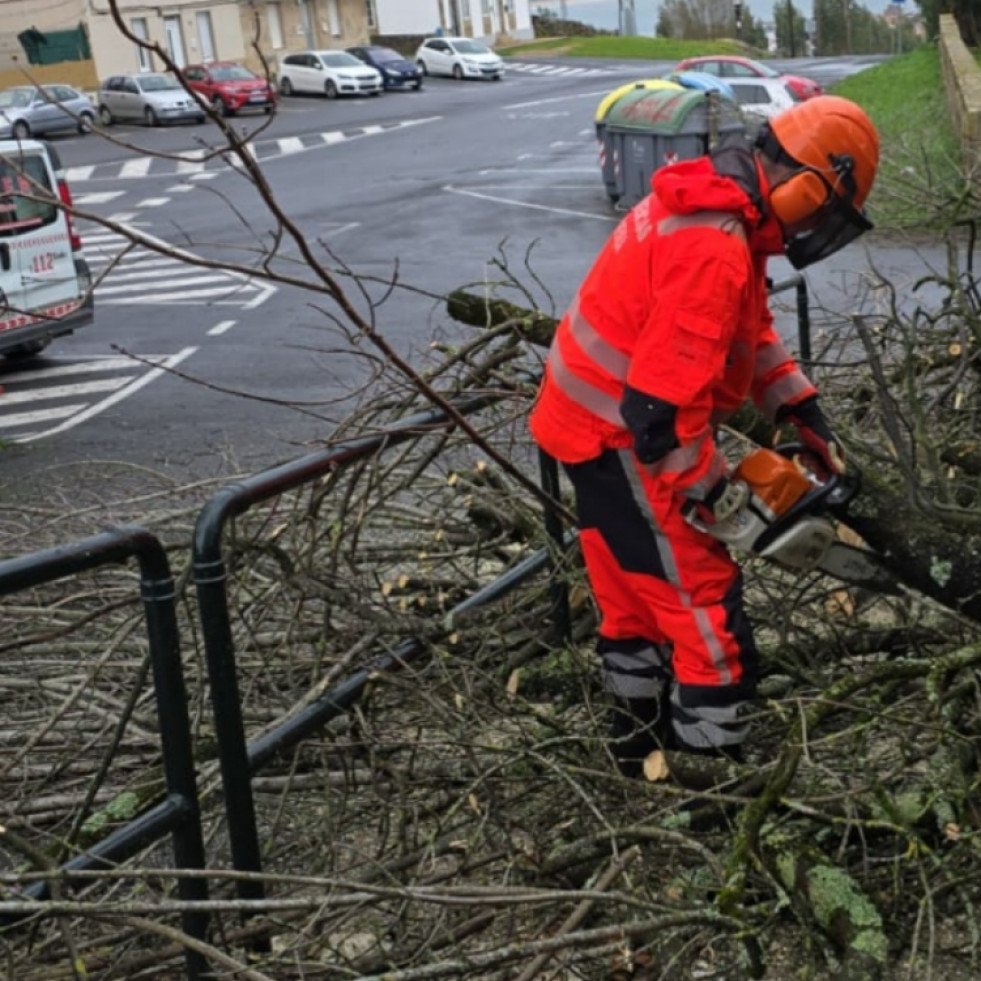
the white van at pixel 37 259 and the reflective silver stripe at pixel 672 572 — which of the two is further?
the white van at pixel 37 259

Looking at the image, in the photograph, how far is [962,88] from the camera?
17141 mm

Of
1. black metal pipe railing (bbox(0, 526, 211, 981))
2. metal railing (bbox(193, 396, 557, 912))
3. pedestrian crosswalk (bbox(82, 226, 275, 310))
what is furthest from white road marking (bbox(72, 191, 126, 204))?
black metal pipe railing (bbox(0, 526, 211, 981))

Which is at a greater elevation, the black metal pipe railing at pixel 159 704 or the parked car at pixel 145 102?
the parked car at pixel 145 102

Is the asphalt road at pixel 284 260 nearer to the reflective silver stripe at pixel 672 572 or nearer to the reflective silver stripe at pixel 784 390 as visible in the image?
the reflective silver stripe at pixel 672 572

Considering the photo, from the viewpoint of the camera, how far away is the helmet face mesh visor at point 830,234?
334 centimetres

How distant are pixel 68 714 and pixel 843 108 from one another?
2.19m

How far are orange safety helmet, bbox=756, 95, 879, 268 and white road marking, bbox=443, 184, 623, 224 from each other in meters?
14.7

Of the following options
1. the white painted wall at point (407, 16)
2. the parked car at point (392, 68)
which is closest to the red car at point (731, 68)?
the parked car at point (392, 68)

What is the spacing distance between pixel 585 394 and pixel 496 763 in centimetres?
82

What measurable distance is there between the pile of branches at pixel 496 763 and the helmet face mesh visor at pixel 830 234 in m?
0.20

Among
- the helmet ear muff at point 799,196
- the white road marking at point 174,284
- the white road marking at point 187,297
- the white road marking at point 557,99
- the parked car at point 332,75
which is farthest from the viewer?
the parked car at point 332,75

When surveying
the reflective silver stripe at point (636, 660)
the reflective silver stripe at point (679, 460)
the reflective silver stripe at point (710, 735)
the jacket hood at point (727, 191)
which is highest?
the jacket hood at point (727, 191)

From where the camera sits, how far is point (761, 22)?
215ft

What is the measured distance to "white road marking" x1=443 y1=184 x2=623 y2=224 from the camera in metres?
18.8
